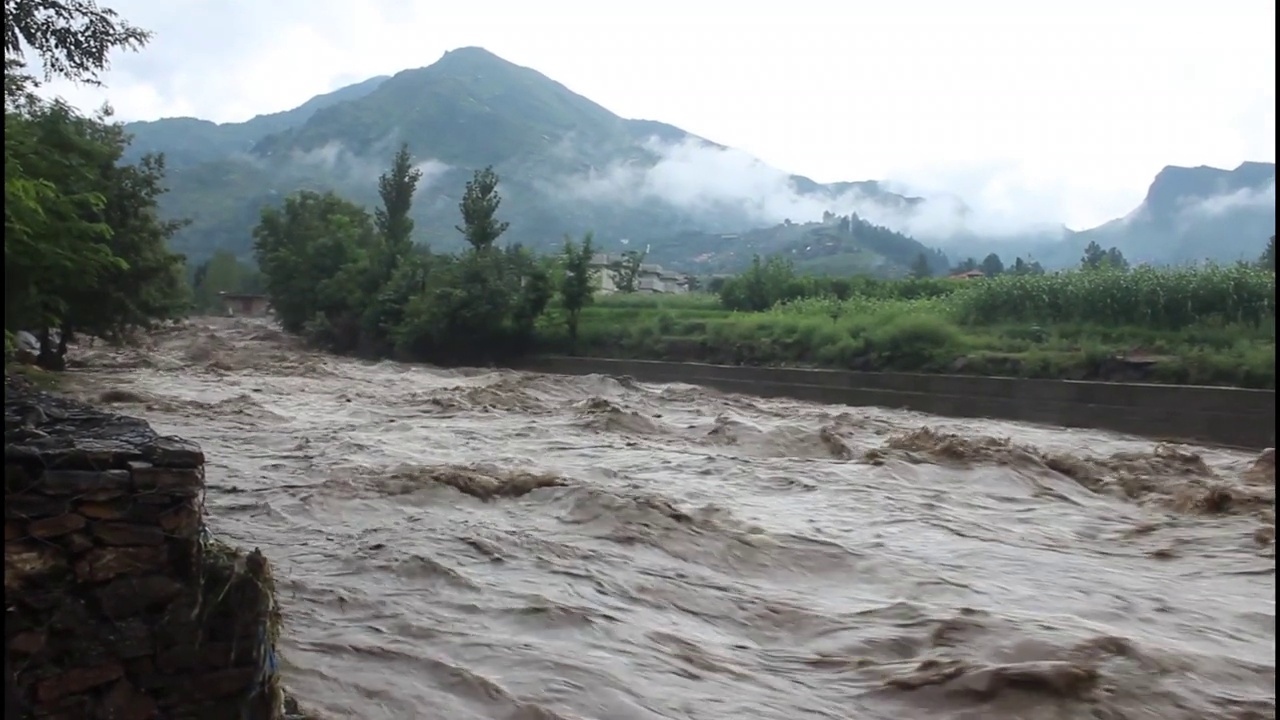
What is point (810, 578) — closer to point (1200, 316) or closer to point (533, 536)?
point (533, 536)

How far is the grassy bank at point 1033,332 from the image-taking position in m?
20.2

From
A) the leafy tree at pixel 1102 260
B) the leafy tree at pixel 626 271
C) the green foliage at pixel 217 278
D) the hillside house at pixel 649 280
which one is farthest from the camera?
the green foliage at pixel 217 278

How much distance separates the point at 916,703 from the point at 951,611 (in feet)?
5.58

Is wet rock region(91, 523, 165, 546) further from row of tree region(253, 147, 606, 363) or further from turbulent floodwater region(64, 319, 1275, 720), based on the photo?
row of tree region(253, 147, 606, 363)

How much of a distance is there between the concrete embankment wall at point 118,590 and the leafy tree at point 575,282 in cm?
2947

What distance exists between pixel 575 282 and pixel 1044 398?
16863 millimetres

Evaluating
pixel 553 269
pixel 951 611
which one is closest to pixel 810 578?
pixel 951 611

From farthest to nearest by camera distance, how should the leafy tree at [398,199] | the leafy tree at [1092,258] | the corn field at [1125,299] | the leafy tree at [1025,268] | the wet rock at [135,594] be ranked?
the leafy tree at [398,199]
the leafy tree at [1025,268]
the leafy tree at [1092,258]
the corn field at [1125,299]
the wet rock at [135,594]

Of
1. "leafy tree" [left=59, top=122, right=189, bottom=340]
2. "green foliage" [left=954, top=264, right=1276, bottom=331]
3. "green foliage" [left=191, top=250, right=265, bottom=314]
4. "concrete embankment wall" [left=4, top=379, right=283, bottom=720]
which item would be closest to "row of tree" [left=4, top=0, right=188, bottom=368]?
"leafy tree" [left=59, top=122, right=189, bottom=340]

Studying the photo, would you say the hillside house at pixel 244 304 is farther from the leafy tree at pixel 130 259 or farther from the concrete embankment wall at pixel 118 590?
the concrete embankment wall at pixel 118 590

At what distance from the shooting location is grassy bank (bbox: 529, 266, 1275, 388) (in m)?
20.2

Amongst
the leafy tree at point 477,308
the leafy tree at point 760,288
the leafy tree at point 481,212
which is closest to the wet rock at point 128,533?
the leafy tree at point 477,308

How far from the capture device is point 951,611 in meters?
7.54

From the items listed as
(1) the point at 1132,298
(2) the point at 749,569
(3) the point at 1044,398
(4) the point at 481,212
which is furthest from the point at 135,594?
(4) the point at 481,212
